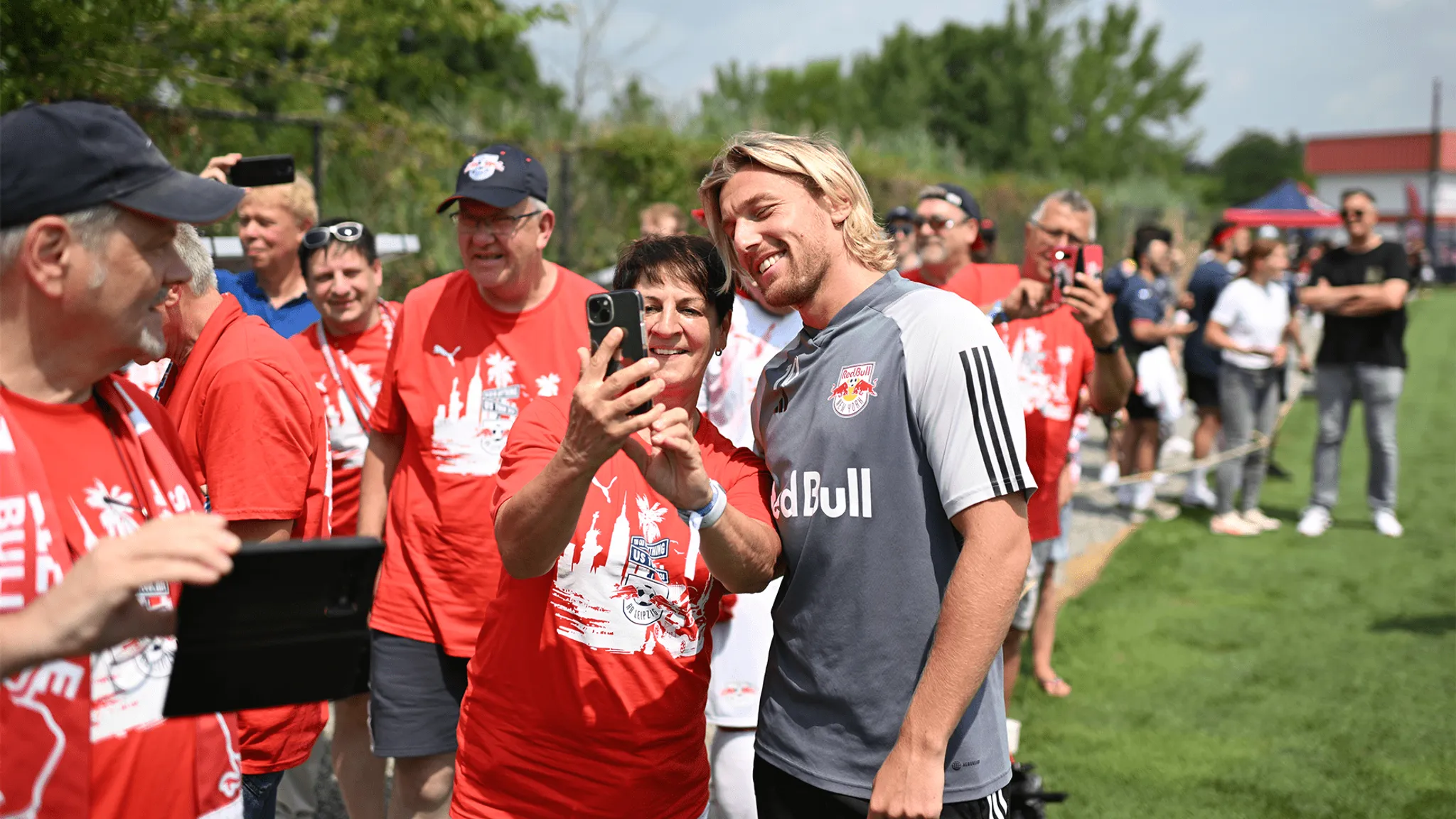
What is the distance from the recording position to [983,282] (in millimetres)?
5512

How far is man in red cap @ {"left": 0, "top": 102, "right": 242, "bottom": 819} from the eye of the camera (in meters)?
1.44

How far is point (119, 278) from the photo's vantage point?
1604 millimetres

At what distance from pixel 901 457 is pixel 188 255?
1684mm

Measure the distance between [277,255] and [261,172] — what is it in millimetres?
899

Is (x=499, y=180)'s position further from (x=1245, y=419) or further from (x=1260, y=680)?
(x=1245, y=419)

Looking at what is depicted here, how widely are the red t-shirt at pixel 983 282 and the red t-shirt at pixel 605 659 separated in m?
3.24

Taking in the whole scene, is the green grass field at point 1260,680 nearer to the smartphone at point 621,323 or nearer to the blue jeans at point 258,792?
the blue jeans at point 258,792

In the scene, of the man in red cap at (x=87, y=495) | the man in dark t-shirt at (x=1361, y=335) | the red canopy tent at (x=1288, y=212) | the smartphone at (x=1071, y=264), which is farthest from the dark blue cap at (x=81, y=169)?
the red canopy tent at (x=1288, y=212)

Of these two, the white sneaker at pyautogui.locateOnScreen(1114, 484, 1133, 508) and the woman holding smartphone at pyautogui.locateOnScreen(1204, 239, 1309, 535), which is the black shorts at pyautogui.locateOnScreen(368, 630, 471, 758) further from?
the white sneaker at pyautogui.locateOnScreen(1114, 484, 1133, 508)

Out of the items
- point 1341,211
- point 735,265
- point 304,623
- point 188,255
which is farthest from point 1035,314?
point 1341,211

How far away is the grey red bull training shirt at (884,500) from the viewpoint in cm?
206

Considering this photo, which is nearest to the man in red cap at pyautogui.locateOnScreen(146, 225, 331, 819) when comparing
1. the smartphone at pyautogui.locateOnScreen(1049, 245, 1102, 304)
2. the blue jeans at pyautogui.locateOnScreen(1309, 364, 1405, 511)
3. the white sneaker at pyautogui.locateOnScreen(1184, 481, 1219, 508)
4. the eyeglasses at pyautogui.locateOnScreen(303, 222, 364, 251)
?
the eyeglasses at pyautogui.locateOnScreen(303, 222, 364, 251)

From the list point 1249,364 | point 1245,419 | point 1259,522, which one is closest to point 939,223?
point 1249,364

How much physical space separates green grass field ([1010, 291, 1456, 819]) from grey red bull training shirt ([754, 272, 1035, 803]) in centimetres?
270
